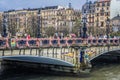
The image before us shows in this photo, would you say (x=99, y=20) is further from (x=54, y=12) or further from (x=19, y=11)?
(x=19, y=11)

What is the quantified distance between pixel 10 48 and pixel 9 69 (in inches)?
614

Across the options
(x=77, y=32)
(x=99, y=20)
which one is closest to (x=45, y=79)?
(x=77, y=32)

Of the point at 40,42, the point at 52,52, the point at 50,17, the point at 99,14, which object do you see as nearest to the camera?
the point at 40,42

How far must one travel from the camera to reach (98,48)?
61.9 m

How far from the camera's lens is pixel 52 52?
4906cm

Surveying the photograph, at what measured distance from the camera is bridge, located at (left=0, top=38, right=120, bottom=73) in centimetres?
4269

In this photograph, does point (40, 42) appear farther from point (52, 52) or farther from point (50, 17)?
point (50, 17)

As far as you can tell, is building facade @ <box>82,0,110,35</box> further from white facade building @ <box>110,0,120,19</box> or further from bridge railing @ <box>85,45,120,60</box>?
bridge railing @ <box>85,45,120,60</box>

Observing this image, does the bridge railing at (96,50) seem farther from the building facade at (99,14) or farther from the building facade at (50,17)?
the building facade at (99,14)

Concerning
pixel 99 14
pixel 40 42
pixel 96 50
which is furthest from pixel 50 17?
pixel 40 42

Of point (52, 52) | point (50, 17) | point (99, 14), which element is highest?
point (99, 14)

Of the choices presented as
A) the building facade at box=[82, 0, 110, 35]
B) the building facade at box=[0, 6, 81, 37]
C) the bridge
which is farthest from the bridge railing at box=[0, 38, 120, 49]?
the building facade at box=[82, 0, 110, 35]

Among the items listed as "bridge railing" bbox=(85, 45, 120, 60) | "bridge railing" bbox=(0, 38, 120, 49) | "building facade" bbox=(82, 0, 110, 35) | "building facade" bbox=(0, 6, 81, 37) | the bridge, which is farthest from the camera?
"building facade" bbox=(82, 0, 110, 35)

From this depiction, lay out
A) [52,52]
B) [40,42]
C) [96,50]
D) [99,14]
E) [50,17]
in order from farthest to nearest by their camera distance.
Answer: [50,17], [99,14], [96,50], [52,52], [40,42]
